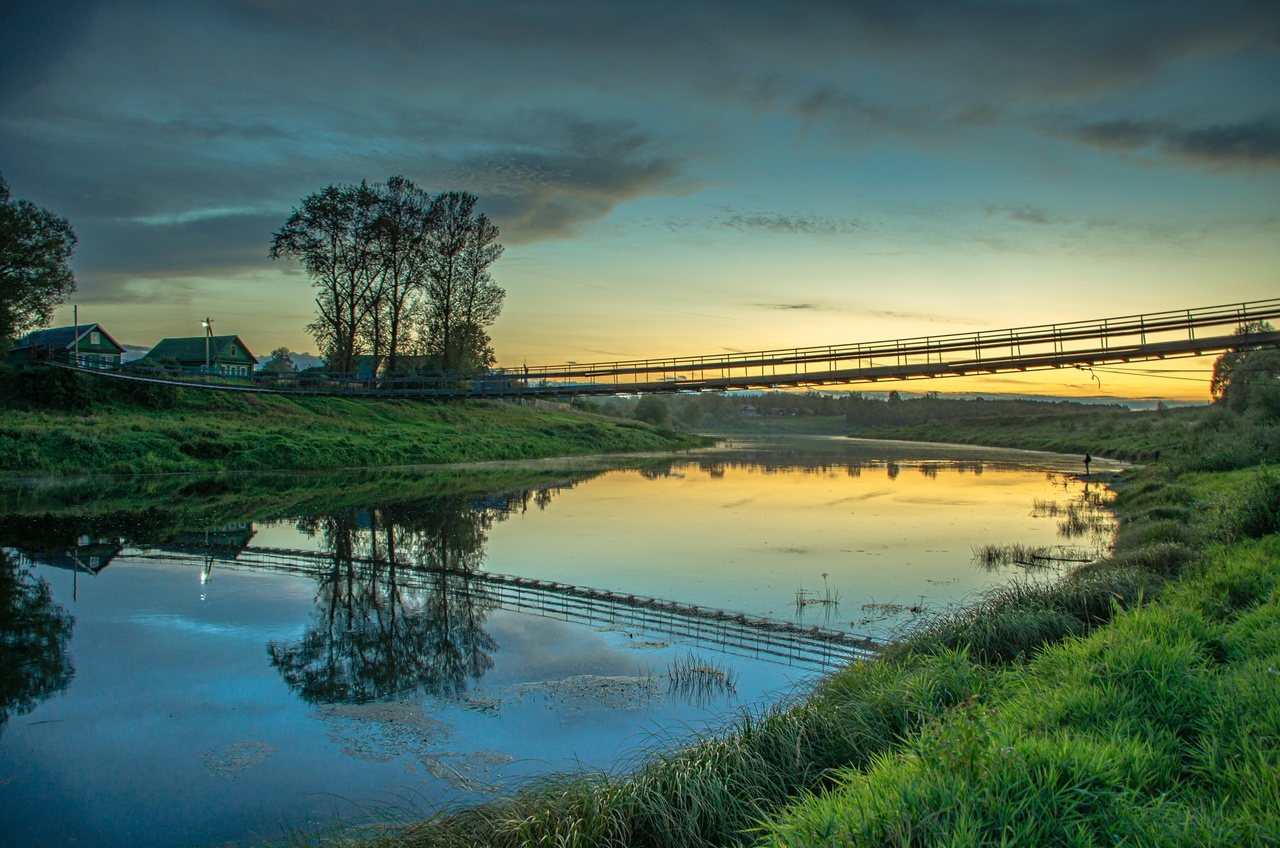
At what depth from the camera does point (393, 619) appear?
12211 millimetres

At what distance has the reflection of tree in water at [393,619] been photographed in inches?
369

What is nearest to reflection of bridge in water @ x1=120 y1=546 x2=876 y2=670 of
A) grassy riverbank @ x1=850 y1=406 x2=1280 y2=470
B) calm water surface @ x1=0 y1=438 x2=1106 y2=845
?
calm water surface @ x1=0 y1=438 x2=1106 y2=845

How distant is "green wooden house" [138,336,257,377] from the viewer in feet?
194

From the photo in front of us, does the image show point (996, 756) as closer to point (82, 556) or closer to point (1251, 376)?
point (82, 556)

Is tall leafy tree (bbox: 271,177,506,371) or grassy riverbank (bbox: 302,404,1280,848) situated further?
tall leafy tree (bbox: 271,177,506,371)

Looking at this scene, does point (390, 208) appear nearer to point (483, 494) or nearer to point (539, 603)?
point (483, 494)

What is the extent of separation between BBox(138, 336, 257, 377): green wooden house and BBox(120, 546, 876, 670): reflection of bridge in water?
154ft

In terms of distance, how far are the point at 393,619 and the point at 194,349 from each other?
58935 millimetres

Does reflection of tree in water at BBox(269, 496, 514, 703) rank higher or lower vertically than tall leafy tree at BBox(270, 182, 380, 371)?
Answer: lower

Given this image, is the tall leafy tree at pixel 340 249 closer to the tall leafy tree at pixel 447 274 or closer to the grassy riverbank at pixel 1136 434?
the tall leafy tree at pixel 447 274

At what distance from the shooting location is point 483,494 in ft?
97.3

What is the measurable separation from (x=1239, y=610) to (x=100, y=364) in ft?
149

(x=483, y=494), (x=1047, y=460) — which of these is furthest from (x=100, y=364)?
(x=1047, y=460)

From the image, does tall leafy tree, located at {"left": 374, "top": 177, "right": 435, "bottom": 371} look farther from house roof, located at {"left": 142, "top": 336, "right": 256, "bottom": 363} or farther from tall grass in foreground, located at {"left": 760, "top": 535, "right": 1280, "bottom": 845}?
tall grass in foreground, located at {"left": 760, "top": 535, "right": 1280, "bottom": 845}
